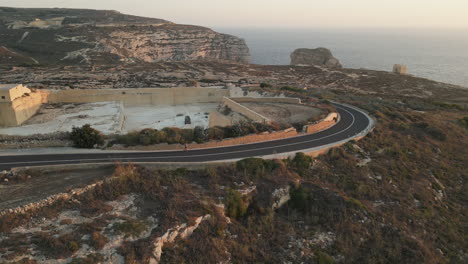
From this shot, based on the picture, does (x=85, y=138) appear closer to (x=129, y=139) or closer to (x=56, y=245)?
(x=129, y=139)

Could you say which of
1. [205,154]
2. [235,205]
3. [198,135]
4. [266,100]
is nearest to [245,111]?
[266,100]

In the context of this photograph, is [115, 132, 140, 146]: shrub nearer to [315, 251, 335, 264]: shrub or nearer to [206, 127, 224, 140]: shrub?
[206, 127, 224, 140]: shrub

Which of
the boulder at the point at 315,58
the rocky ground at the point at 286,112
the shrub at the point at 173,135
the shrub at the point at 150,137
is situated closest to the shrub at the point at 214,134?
the shrub at the point at 173,135

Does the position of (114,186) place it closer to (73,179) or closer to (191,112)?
(73,179)

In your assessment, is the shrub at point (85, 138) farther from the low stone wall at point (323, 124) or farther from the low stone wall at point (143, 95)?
the low stone wall at point (323, 124)

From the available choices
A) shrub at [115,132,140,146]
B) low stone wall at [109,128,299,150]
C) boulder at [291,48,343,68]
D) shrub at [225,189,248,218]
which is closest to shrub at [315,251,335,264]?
shrub at [225,189,248,218]
